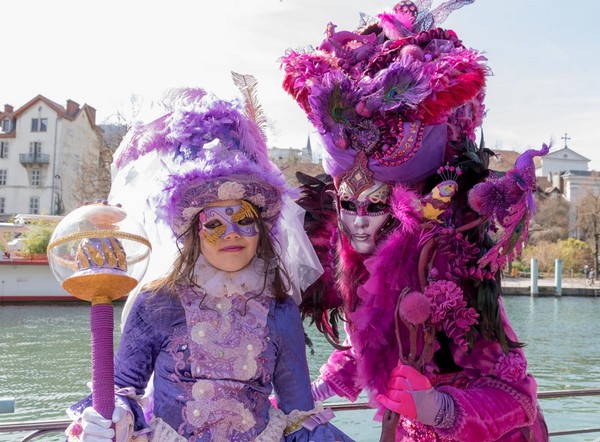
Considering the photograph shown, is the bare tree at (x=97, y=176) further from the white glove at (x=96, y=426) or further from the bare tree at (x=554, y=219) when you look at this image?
the bare tree at (x=554, y=219)

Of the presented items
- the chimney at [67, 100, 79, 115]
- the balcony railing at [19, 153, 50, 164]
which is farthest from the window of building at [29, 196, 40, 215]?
the chimney at [67, 100, 79, 115]

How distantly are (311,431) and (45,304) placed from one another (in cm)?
1859

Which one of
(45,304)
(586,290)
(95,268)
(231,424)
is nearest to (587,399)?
(231,424)

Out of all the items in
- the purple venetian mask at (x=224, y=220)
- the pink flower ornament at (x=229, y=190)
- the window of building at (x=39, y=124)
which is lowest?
the purple venetian mask at (x=224, y=220)

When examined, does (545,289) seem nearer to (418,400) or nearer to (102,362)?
(418,400)

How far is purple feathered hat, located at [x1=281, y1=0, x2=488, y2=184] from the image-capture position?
2.15m

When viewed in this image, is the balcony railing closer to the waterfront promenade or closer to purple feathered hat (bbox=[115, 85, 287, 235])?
the waterfront promenade

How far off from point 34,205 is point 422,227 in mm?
33898

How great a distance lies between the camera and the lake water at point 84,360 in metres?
6.98

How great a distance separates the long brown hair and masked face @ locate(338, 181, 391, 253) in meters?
0.31

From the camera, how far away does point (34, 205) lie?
33.1 metres

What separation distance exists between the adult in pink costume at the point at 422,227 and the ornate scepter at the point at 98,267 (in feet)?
2.75

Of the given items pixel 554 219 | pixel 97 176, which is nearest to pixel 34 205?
pixel 97 176

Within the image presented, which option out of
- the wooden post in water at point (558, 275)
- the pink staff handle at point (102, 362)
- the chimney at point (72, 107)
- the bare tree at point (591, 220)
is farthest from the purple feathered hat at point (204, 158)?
the bare tree at point (591, 220)
